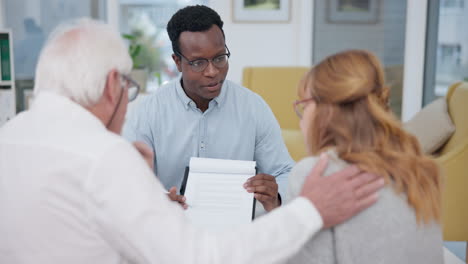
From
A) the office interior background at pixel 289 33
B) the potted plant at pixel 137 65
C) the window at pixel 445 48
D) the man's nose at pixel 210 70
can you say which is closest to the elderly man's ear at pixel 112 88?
the man's nose at pixel 210 70

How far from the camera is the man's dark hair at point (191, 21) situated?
2033 millimetres

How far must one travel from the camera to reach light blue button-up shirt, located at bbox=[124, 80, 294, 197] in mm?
2109

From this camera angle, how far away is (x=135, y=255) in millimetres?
1073

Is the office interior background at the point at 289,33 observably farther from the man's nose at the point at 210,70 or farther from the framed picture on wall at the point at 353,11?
the man's nose at the point at 210,70

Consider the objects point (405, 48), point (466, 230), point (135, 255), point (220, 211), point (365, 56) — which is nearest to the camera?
point (135, 255)

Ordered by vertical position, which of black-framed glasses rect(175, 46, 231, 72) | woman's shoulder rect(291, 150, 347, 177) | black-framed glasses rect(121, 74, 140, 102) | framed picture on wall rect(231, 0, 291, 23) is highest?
framed picture on wall rect(231, 0, 291, 23)

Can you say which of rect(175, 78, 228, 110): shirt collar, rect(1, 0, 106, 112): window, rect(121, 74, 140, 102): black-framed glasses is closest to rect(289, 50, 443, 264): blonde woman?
rect(121, 74, 140, 102): black-framed glasses

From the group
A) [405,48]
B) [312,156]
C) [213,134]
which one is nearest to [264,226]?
[312,156]

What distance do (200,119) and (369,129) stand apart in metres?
1.03

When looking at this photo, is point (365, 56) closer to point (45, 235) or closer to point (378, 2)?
point (45, 235)

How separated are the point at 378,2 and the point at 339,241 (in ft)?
14.7

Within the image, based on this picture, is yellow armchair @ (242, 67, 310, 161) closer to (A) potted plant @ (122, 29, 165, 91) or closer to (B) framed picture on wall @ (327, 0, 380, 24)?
(B) framed picture on wall @ (327, 0, 380, 24)

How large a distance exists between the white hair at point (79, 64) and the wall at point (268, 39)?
425cm

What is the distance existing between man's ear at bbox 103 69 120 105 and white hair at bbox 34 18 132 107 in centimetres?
1
